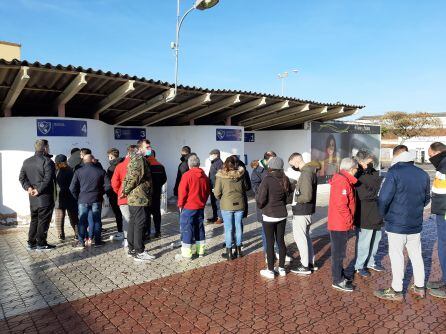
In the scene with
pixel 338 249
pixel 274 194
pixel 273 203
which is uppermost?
pixel 274 194

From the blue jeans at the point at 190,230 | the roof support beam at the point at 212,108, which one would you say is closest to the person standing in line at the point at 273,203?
the blue jeans at the point at 190,230

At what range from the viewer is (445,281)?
5.04m

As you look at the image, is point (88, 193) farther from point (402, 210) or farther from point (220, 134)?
point (220, 134)

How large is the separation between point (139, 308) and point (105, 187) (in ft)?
10.8

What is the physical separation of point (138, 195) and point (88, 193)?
131 centimetres

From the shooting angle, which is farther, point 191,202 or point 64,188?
point 64,188

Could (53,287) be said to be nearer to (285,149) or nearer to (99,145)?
(99,145)

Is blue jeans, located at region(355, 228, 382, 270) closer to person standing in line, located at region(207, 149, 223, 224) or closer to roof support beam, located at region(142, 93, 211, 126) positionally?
person standing in line, located at region(207, 149, 223, 224)

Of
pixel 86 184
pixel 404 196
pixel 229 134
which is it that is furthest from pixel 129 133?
pixel 404 196

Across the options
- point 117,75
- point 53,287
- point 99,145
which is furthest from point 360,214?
point 99,145

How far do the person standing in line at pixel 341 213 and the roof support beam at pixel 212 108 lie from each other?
6.59 metres

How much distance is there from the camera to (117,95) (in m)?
9.35

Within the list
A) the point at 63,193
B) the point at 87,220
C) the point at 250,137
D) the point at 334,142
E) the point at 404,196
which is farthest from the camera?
the point at 334,142

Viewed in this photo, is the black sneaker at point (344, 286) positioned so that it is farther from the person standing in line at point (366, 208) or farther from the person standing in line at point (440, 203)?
the person standing in line at point (440, 203)
